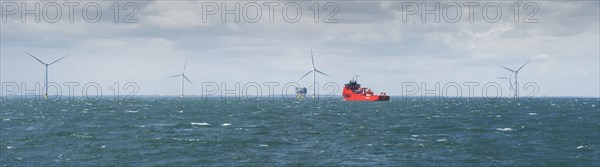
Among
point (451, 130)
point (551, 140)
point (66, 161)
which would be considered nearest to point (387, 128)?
point (451, 130)

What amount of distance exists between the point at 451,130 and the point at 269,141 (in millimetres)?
23151

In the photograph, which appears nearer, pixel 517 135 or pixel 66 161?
pixel 66 161

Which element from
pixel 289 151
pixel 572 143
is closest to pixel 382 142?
pixel 289 151

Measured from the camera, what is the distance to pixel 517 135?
5406cm

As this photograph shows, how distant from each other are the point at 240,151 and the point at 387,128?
25.4 metres

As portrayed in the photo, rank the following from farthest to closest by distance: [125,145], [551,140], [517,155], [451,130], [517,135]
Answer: [451,130], [517,135], [551,140], [125,145], [517,155]

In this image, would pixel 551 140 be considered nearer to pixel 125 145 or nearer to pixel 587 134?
pixel 587 134

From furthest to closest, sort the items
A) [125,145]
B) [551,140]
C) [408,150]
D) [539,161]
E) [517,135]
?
[517,135] → [551,140] → [125,145] → [408,150] → [539,161]

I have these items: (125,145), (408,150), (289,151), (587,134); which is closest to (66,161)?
(125,145)

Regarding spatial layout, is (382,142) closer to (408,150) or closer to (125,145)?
(408,150)

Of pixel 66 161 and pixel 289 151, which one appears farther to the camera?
pixel 289 151

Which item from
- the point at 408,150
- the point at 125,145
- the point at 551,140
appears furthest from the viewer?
the point at 551,140

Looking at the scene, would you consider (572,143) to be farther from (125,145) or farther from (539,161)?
(125,145)

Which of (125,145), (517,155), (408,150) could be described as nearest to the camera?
(517,155)
